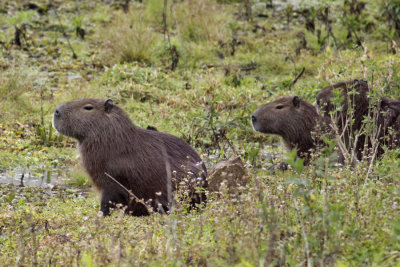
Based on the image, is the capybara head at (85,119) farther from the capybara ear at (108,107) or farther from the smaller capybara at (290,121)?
Answer: the smaller capybara at (290,121)

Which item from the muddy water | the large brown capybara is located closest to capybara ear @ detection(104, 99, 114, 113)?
the large brown capybara

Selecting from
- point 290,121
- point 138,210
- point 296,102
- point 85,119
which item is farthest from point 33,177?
point 296,102

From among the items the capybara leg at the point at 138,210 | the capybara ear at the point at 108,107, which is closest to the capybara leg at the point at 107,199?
the capybara leg at the point at 138,210

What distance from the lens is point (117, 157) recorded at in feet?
17.4

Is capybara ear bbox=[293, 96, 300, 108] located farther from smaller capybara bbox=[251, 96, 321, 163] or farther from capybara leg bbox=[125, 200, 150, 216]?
capybara leg bbox=[125, 200, 150, 216]

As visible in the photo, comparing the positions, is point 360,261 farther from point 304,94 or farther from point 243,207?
point 304,94

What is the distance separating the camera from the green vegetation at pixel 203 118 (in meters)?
3.38

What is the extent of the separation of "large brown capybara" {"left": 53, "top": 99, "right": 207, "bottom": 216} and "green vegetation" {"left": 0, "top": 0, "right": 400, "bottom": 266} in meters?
0.35

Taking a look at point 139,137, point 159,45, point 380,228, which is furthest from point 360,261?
point 159,45

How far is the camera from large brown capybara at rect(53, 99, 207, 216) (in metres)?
5.27

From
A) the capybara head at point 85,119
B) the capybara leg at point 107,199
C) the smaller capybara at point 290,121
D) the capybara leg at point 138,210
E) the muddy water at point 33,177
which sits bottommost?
the muddy water at point 33,177

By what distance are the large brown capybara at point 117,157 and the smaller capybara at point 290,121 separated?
5.61 feet

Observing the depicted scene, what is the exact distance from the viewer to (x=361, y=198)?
3.77 m

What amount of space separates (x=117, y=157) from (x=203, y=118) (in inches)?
109
